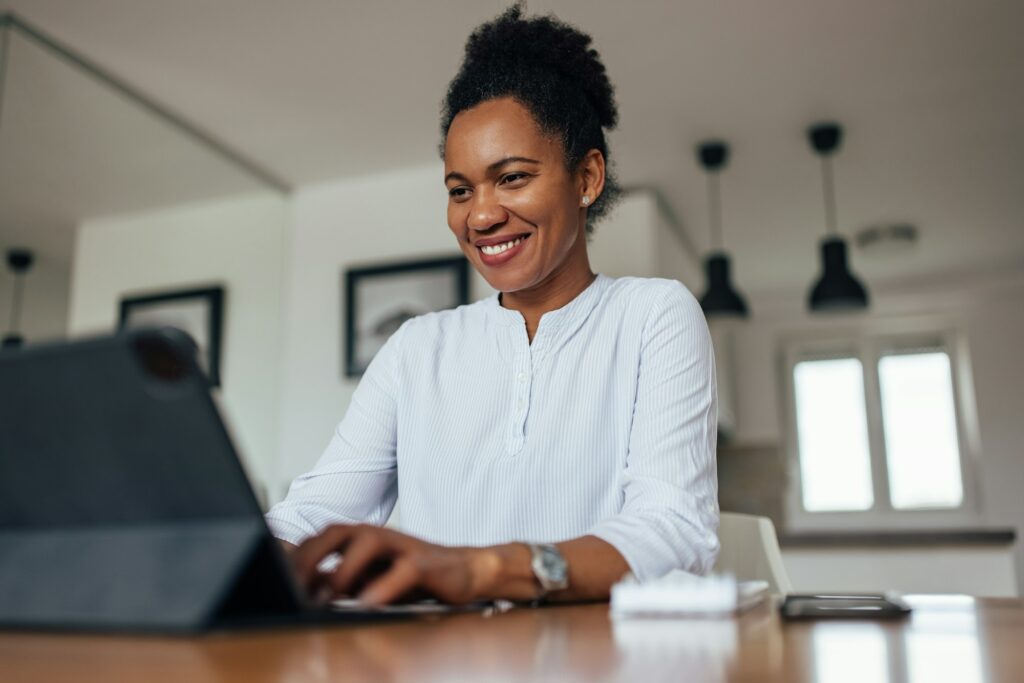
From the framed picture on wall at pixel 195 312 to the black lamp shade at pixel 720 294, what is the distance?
6.39 feet

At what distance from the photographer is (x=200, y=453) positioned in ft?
1.59

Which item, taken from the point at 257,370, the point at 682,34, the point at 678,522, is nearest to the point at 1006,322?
the point at 682,34

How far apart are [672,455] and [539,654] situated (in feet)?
1.93

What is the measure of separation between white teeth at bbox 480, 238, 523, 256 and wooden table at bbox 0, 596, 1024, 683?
80 cm

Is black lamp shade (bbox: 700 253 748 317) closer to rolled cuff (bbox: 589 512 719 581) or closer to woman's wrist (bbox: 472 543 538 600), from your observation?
rolled cuff (bbox: 589 512 719 581)

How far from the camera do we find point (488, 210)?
1346 millimetres

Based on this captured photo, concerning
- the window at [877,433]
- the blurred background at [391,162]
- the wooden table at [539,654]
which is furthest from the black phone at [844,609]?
the window at [877,433]

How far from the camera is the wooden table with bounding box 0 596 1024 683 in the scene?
0.41m

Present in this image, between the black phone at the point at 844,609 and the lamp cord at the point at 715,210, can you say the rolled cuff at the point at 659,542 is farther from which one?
the lamp cord at the point at 715,210

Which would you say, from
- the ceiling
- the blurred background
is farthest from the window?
the ceiling

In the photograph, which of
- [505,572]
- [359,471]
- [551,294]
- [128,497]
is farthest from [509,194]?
[128,497]

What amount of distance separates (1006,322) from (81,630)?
6.57m

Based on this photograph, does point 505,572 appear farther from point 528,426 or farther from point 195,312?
point 195,312

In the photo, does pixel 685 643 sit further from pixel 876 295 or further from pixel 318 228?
pixel 876 295
